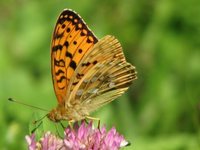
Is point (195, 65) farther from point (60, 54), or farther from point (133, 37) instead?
point (60, 54)

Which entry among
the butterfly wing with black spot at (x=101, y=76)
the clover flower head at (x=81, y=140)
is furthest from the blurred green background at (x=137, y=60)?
the clover flower head at (x=81, y=140)

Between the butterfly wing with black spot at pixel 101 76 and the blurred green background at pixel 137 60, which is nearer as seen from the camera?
the butterfly wing with black spot at pixel 101 76

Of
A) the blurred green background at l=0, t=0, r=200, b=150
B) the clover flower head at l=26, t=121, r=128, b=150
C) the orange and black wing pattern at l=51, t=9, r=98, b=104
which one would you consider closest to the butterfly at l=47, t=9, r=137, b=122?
the orange and black wing pattern at l=51, t=9, r=98, b=104

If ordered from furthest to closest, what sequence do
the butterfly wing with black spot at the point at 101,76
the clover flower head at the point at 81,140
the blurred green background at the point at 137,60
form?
the blurred green background at the point at 137,60 → the butterfly wing with black spot at the point at 101,76 → the clover flower head at the point at 81,140

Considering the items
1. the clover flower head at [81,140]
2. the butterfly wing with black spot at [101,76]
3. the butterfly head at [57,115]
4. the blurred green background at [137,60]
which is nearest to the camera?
the clover flower head at [81,140]

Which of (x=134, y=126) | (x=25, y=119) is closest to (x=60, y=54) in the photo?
(x=25, y=119)

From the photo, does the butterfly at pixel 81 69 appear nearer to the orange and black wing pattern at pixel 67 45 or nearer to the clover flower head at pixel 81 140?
the orange and black wing pattern at pixel 67 45

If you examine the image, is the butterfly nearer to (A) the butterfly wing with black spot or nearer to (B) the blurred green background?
(A) the butterfly wing with black spot
